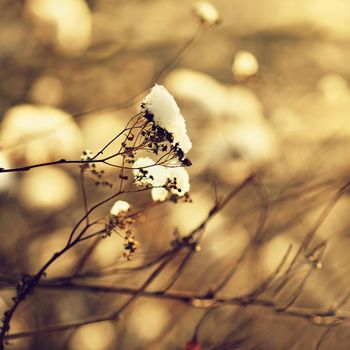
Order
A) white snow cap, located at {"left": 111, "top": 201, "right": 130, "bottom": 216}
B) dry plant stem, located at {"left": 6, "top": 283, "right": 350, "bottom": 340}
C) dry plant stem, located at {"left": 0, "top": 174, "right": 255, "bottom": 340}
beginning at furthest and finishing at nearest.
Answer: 1. dry plant stem, located at {"left": 6, "top": 283, "right": 350, "bottom": 340}
2. white snow cap, located at {"left": 111, "top": 201, "right": 130, "bottom": 216}
3. dry plant stem, located at {"left": 0, "top": 174, "right": 255, "bottom": 340}

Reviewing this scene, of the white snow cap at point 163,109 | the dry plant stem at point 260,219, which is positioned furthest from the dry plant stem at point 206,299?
the white snow cap at point 163,109

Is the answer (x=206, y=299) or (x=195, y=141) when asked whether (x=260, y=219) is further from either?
(x=206, y=299)

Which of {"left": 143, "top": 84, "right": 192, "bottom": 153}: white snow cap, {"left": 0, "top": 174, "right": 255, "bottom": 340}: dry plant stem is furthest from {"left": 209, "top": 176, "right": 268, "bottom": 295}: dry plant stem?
{"left": 143, "top": 84, "right": 192, "bottom": 153}: white snow cap

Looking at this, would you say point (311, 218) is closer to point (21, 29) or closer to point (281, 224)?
point (281, 224)

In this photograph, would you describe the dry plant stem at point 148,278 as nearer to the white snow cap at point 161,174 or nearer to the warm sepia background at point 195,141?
the white snow cap at point 161,174

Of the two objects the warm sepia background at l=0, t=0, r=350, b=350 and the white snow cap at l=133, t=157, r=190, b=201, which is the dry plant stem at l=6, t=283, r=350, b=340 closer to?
the warm sepia background at l=0, t=0, r=350, b=350

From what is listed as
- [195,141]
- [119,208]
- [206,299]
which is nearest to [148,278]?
[206,299]

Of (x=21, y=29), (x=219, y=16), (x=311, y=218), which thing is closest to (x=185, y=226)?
(x=311, y=218)

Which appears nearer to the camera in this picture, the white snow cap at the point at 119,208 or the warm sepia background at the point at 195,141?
the white snow cap at the point at 119,208
